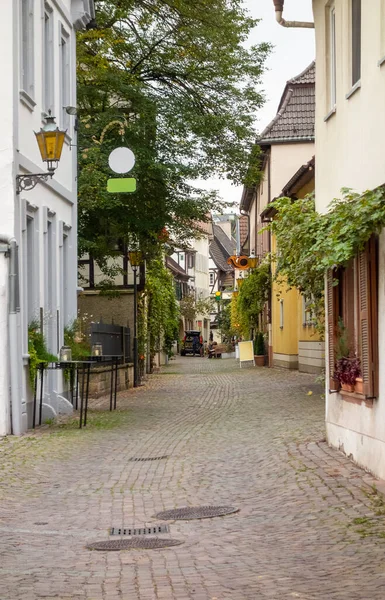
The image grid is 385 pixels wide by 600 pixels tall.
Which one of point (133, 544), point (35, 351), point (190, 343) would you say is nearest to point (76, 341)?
point (35, 351)

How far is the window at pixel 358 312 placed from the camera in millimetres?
10688

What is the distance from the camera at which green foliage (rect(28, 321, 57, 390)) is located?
16172 millimetres

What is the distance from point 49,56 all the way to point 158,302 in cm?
1977

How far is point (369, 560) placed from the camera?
23.0ft

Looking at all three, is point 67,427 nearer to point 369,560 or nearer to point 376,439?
point 376,439

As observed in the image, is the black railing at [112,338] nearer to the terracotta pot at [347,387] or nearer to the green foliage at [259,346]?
the terracotta pot at [347,387]

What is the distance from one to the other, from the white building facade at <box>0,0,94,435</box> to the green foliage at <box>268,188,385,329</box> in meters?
3.72

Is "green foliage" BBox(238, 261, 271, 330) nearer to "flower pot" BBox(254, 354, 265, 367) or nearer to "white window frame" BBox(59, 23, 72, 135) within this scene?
"flower pot" BBox(254, 354, 265, 367)

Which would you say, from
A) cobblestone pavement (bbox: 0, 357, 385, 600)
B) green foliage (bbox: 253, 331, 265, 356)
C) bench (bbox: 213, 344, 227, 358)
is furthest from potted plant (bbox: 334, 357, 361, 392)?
bench (bbox: 213, 344, 227, 358)

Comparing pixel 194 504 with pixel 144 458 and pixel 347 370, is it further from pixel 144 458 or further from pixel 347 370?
pixel 144 458

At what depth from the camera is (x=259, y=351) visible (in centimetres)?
4456

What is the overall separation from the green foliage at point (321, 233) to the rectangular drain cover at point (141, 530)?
3.32m

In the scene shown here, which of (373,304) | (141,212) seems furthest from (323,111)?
(141,212)

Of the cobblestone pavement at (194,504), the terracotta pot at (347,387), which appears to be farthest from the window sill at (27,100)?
the terracotta pot at (347,387)
